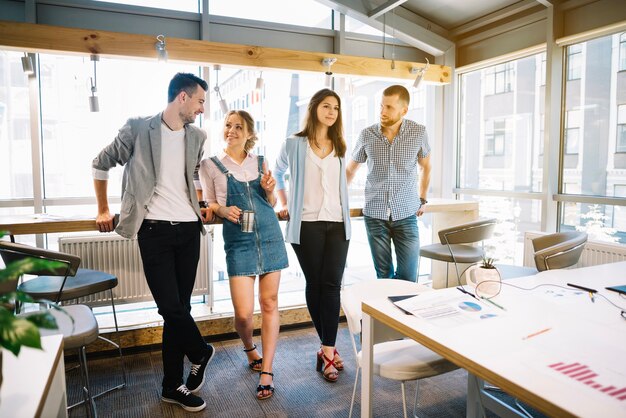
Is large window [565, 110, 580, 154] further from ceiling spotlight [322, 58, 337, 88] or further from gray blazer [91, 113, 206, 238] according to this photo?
gray blazer [91, 113, 206, 238]

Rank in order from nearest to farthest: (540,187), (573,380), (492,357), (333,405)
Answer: (573,380) → (492,357) → (333,405) → (540,187)

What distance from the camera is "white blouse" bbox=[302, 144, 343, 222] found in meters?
2.69

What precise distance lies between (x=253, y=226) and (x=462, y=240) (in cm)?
154

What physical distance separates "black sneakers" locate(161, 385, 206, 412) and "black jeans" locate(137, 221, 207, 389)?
0.12ft

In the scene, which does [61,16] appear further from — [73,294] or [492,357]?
[492,357]

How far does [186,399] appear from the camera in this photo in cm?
246

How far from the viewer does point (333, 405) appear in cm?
251

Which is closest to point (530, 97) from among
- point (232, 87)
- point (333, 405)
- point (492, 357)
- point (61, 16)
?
point (232, 87)

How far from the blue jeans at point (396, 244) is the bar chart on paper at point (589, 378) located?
1.85m

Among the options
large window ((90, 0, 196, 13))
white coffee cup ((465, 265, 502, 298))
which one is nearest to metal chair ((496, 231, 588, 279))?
white coffee cup ((465, 265, 502, 298))

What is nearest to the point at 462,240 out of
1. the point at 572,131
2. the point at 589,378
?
the point at 572,131

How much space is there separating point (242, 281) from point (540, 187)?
9.73 ft

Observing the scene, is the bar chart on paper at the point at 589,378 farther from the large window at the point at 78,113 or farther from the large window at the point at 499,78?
the large window at the point at 499,78

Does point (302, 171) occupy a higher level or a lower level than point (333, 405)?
higher
